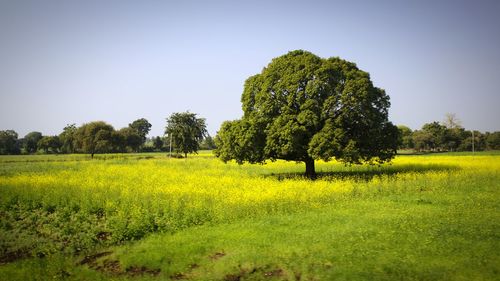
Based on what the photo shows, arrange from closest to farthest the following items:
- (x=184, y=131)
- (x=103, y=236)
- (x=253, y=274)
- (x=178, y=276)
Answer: (x=253, y=274)
(x=178, y=276)
(x=103, y=236)
(x=184, y=131)

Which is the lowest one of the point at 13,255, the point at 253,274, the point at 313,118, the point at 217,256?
the point at 13,255

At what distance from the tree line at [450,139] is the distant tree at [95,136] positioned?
81.1 metres

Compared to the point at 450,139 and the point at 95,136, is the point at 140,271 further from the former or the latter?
the point at 450,139

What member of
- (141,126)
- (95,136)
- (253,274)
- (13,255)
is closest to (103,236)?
(13,255)

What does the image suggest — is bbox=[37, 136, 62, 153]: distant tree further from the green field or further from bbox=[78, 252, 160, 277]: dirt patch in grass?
bbox=[78, 252, 160, 277]: dirt patch in grass

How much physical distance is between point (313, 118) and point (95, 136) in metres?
66.6

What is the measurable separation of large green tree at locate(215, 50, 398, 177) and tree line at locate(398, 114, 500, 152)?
8050 cm

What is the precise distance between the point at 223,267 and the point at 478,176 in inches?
978

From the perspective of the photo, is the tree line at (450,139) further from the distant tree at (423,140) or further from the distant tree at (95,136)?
the distant tree at (95,136)

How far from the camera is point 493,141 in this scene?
112 m

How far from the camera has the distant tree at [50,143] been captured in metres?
119

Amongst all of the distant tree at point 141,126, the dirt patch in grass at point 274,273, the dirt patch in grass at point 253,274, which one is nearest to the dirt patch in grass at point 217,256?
the dirt patch in grass at point 253,274

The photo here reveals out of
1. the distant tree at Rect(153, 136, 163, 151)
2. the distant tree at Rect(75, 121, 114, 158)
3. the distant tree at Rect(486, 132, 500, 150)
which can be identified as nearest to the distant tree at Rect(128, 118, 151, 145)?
the distant tree at Rect(153, 136, 163, 151)

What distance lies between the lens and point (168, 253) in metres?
11.7
